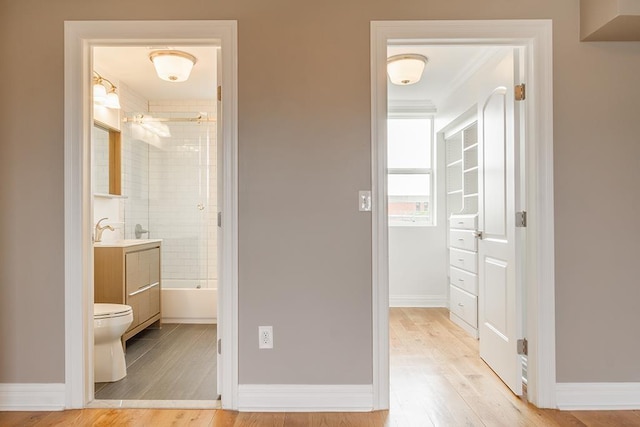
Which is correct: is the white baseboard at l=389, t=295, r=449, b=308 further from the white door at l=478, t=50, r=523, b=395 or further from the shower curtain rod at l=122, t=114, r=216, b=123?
the shower curtain rod at l=122, t=114, r=216, b=123

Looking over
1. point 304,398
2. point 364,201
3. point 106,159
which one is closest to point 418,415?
point 304,398

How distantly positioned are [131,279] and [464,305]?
2.88m

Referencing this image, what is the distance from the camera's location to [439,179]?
4.91m

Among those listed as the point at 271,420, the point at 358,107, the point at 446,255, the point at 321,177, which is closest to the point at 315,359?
the point at 271,420

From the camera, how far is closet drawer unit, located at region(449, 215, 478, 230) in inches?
141

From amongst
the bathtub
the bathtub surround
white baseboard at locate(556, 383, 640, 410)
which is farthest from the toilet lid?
white baseboard at locate(556, 383, 640, 410)

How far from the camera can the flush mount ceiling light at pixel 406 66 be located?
3414 mm

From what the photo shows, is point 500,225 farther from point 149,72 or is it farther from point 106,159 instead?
point 106,159

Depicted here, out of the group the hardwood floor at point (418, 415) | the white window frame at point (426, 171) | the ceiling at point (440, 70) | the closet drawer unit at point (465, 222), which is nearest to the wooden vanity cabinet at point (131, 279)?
the hardwood floor at point (418, 415)

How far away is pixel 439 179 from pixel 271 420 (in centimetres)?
353

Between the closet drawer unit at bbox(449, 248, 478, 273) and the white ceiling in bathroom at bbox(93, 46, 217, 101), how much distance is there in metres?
2.67

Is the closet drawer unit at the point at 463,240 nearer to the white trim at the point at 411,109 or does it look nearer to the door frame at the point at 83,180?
the white trim at the point at 411,109

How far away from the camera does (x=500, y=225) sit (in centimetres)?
260

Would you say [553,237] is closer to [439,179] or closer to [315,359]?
[315,359]
